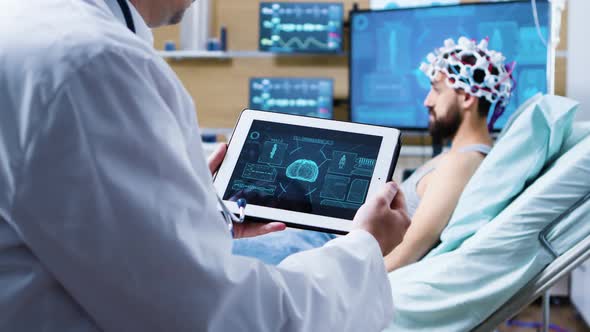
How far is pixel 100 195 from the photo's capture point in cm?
58

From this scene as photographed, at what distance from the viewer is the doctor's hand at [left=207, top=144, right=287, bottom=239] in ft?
3.48

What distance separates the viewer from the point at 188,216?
62 cm

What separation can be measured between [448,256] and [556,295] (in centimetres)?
211

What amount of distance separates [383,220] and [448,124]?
1661mm

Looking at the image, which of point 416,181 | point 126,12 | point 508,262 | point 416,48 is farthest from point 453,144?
point 126,12

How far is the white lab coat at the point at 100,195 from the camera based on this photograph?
0.58 meters

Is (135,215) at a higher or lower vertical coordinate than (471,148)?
higher

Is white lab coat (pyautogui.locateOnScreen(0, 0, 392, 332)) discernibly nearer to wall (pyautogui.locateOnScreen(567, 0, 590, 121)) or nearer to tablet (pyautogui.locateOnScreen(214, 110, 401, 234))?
tablet (pyautogui.locateOnScreen(214, 110, 401, 234))

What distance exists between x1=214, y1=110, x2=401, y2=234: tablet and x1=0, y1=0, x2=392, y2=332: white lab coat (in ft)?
1.30

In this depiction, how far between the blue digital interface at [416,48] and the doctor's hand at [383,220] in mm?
2570

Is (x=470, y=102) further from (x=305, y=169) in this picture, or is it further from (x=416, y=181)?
(x=305, y=169)

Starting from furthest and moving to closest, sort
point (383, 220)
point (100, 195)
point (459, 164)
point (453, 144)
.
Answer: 1. point (453, 144)
2. point (459, 164)
3. point (383, 220)
4. point (100, 195)

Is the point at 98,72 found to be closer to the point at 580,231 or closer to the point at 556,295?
the point at 580,231

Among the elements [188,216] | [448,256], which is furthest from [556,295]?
[188,216]
